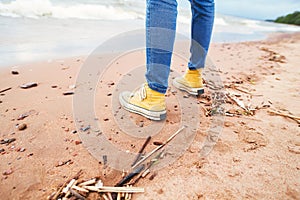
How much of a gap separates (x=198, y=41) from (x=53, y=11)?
5.40m

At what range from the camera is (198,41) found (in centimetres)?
159

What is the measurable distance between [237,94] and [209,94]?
0.25 meters

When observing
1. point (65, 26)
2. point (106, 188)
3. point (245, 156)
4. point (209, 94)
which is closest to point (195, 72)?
point (209, 94)

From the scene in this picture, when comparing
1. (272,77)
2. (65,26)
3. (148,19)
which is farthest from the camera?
(65,26)

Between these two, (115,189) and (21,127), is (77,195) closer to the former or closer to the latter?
(115,189)

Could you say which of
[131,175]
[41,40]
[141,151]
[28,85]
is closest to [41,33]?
[41,40]

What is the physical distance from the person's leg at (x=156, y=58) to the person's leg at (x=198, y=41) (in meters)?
0.35

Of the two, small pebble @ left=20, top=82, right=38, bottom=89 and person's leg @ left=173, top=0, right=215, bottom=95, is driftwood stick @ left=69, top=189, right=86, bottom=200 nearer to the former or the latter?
person's leg @ left=173, top=0, right=215, bottom=95

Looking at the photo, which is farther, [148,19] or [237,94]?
[237,94]

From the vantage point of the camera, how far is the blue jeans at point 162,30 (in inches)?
46.6

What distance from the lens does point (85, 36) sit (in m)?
3.81

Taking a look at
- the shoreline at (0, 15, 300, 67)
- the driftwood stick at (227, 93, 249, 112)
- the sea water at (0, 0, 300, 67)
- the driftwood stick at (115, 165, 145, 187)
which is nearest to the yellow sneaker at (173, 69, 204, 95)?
the driftwood stick at (227, 93, 249, 112)

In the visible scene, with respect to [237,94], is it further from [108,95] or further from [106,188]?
[106,188]

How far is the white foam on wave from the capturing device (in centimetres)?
503
